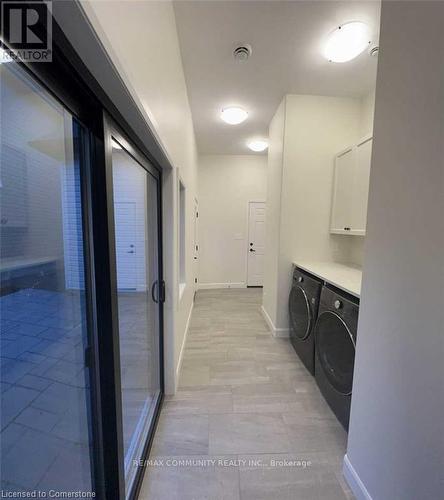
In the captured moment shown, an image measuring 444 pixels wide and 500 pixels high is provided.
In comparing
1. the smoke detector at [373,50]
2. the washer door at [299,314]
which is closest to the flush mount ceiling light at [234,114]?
the smoke detector at [373,50]

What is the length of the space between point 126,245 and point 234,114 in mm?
2781

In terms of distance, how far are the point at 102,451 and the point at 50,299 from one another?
74 centimetres

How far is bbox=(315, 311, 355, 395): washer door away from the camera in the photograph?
5.51 ft

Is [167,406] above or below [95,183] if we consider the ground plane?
below

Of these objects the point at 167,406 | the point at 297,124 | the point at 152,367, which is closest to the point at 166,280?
the point at 152,367

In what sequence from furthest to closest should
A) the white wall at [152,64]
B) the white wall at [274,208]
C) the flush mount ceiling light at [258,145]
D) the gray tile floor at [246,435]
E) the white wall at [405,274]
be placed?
the flush mount ceiling light at [258,145], the white wall at [274,208], the gray tile floor at [246,435], the white wall at [405,274], the white wall at [152,64]

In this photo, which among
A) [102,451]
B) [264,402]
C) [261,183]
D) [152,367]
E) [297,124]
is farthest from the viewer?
[261,183]

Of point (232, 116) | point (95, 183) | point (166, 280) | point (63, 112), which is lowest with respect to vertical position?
point (166, 280)

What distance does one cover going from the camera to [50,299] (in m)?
0.72

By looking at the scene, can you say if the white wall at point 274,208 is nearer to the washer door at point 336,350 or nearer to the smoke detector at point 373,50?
the smoke detector at point 373,50

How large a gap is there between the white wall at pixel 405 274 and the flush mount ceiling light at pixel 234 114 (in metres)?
2.31

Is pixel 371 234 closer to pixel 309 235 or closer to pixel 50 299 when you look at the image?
pixel 50 299

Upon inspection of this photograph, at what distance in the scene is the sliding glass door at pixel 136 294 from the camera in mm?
1229

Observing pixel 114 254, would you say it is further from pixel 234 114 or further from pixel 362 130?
pixel 362 130
